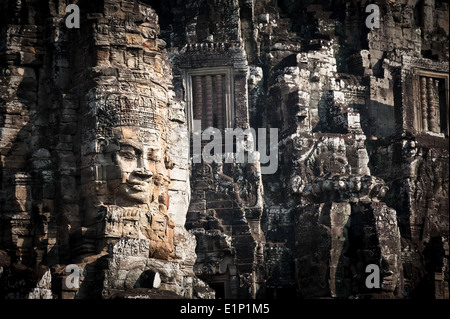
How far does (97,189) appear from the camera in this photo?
159 ft

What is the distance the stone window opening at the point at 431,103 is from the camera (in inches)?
2603

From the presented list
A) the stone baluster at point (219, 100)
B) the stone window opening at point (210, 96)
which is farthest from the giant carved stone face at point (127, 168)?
the stone baluster at point (219, 100)

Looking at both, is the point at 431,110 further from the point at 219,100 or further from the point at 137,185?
the point at 137,185

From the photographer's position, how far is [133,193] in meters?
48.3

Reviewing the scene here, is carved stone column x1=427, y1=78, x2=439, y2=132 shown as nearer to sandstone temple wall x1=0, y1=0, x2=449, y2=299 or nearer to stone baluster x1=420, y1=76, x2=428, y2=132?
sandstone temple wall x1=0, y1=0, x2=449, y2=299

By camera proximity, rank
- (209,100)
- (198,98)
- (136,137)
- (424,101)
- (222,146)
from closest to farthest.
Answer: (136,137)
(222,146)
(198,98)
(209,100)
(424,101)

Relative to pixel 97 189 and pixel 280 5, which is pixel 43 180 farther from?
pixel 280 5

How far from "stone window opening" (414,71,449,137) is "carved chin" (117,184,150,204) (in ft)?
65.7

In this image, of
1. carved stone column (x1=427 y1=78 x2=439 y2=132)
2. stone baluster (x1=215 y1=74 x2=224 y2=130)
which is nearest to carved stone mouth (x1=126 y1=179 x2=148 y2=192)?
stone baluster (x1=215 y1=74 x2=224 y2=130)

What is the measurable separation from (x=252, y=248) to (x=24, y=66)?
12.2 meters

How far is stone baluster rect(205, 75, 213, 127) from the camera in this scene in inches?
2437

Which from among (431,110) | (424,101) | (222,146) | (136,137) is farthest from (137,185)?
(431,110)

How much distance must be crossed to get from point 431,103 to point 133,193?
21.6m
